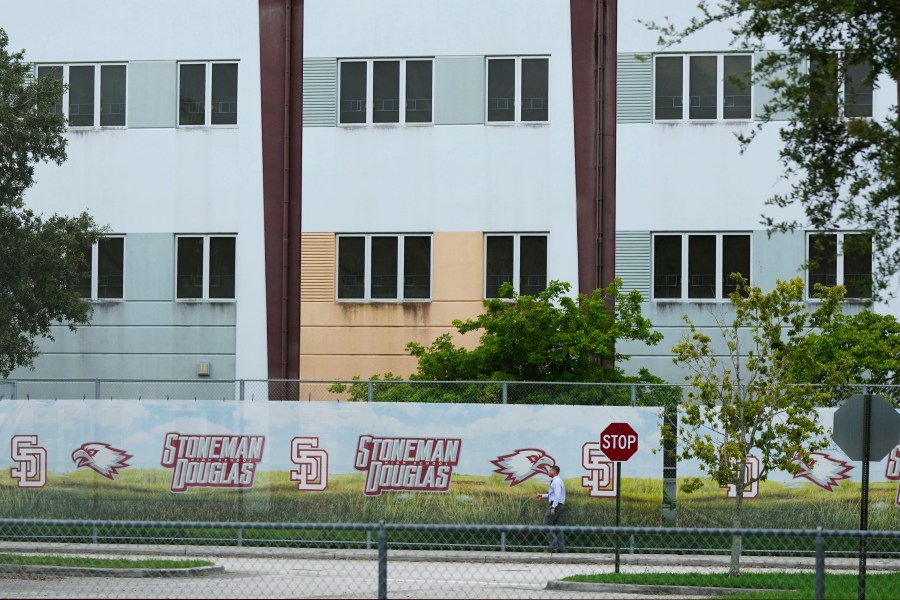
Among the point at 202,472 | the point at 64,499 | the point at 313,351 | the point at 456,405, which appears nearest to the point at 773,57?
the point at 456,405

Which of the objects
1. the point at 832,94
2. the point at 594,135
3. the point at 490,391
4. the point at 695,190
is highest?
the point at 594,135

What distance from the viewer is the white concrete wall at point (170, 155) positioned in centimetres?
3006

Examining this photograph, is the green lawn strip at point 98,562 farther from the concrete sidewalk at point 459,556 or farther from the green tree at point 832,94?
the green tree at point 832,94

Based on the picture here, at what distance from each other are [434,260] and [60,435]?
30.3 ft

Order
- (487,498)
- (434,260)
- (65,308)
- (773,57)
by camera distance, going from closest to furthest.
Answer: (773,57)
(487,498)
(65,308)
(434,260)

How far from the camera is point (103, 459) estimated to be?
24172 mm

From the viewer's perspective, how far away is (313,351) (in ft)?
98.3

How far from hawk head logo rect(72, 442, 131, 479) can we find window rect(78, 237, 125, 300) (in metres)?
6.91

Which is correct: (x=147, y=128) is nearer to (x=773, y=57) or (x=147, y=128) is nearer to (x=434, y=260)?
(x=434, y=260)

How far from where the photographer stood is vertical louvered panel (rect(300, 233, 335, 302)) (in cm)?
2991

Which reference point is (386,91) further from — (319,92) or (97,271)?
(97,271)

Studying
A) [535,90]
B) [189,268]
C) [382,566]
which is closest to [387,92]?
[535,90]

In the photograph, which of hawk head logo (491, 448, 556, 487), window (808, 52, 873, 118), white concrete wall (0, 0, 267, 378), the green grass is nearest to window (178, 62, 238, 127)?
white concrete wall (0, 0, 267, 378)

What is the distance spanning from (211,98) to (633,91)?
31.1 feet
